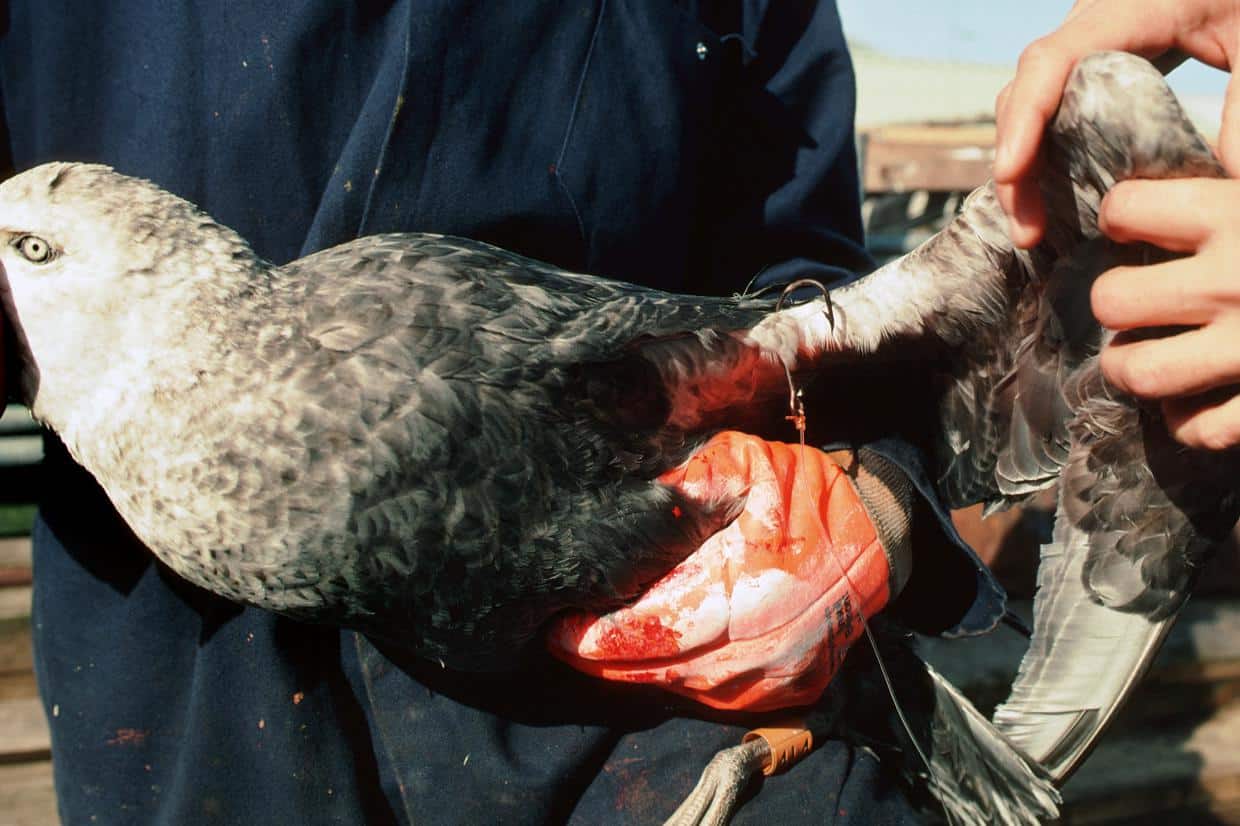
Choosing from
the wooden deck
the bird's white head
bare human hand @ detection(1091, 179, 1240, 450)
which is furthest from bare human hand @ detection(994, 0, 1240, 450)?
the wooden deck

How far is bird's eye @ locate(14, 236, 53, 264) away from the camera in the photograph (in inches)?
40.8

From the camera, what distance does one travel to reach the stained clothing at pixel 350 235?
4.17 feet

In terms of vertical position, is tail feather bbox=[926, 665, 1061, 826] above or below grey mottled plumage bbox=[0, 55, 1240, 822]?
below

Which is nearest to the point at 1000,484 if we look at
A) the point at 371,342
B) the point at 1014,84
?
the point at 1014,84

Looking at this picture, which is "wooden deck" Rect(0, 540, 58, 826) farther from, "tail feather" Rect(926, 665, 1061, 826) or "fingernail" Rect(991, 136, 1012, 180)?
"fingernail" Rect(991, 136, 1012, 180)

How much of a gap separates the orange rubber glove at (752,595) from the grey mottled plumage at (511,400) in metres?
0.04

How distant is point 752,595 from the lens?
1.19 meters

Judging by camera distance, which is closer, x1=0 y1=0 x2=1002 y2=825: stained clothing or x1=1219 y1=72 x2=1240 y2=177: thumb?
x1=1219 y1=72 x2=1240 y2=177: thumb

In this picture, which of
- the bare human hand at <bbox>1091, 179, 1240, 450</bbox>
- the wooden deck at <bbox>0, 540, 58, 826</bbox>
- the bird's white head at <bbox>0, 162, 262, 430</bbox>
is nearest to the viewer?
the bare human hand at <bbox>1091, 179, 1240, 450</bbox>

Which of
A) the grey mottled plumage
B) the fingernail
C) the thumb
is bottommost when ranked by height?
the grey mottled plumage

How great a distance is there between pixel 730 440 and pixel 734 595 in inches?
7.9

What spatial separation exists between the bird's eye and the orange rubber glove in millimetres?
732

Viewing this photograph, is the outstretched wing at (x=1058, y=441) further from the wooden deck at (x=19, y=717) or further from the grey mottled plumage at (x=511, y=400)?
the wooden deck at (x=19, y=717)

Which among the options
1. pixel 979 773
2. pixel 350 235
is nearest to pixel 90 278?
pixel 350 235
